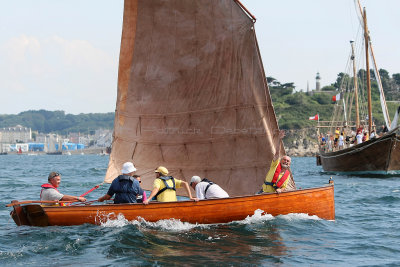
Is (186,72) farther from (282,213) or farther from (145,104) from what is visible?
(282,213)

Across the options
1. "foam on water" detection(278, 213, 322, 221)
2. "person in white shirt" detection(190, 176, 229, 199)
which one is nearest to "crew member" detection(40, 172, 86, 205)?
"person in white shirt" detection(190, 176, 229, 199)

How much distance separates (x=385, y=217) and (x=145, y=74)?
982 centimetres

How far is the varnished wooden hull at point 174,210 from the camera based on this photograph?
1662cm

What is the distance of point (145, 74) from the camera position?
19969mm

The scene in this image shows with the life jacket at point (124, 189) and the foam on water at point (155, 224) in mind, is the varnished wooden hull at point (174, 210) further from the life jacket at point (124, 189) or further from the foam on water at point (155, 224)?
the life jacket at point (124, 189)

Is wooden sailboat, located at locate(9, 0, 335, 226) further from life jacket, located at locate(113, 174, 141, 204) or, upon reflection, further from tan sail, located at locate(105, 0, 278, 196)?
life jacket, located at locate(113, 174, 141, 204)

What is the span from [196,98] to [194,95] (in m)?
0.12

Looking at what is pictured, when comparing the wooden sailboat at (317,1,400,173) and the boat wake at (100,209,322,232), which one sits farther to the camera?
the wooden sailboat at (317,1,400,173)

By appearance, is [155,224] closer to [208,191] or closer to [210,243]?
[208,191]

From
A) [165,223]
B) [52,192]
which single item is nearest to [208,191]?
[165,223]

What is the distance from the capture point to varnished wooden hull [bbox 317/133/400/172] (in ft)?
147

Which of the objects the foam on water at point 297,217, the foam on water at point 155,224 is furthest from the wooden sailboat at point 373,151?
the foam on water at point 155,224

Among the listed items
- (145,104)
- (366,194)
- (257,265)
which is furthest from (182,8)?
(366,194)

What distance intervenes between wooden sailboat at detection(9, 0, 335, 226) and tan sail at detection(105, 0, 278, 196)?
3 centimetres
